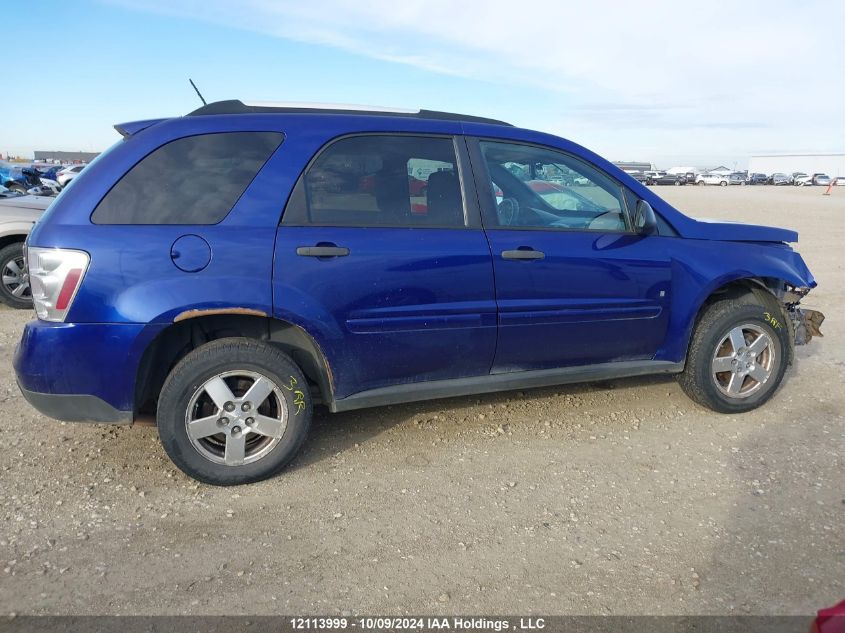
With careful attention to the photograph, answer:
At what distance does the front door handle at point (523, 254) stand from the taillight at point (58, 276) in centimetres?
207

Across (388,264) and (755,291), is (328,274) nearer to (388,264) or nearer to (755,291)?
(388,264)

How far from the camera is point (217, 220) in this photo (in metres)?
3.11

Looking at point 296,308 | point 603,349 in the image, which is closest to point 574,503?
point 603,349

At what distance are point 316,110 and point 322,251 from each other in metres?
0.85

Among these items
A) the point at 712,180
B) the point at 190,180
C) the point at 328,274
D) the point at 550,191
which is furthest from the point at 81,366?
the point at 712,180

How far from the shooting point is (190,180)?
3.14 meters

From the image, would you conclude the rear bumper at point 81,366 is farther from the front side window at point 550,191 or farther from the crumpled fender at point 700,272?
the crumpled fender at point 700,272

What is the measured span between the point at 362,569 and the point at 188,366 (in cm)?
128

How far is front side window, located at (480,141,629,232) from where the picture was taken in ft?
12.1

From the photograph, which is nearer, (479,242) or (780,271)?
(479,242)

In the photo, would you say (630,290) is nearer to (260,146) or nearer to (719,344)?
(719,344)

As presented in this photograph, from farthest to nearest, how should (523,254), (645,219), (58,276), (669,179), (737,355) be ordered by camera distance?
(669,179)
(737,355)
(645,219)
(523,254)
(58,276)

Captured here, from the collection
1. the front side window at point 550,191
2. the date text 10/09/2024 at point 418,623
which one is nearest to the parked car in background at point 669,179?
the front side window at point 550,191

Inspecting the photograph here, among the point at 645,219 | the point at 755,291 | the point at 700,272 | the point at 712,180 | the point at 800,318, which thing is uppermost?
the point at 645,219
